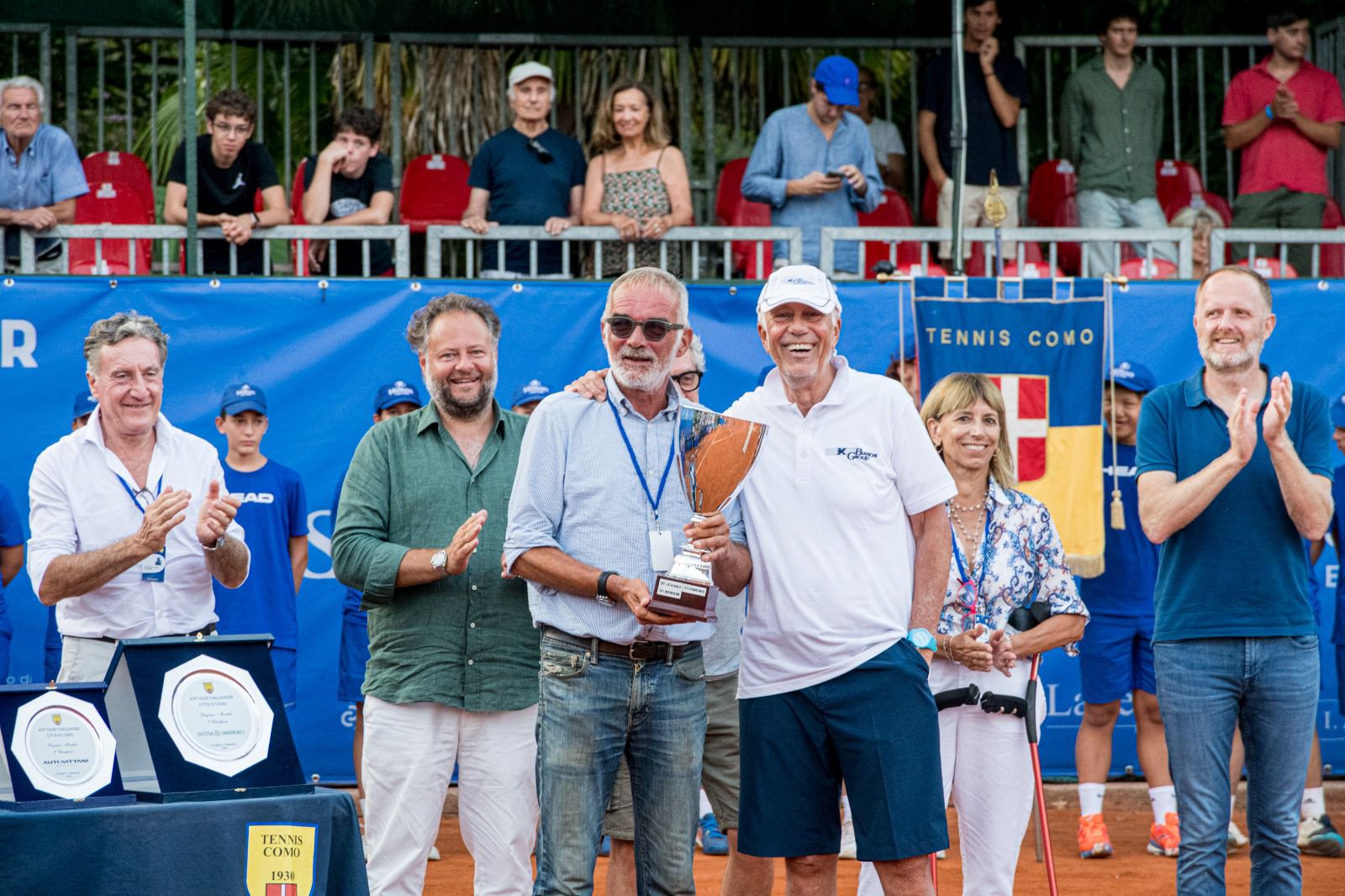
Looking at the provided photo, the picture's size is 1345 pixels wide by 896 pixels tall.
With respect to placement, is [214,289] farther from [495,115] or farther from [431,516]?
[495,115]

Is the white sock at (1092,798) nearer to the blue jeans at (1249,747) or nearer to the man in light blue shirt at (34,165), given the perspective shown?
the blue jeans at (1249,747)

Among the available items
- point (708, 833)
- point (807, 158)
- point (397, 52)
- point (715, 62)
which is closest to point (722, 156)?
point (715, 62)

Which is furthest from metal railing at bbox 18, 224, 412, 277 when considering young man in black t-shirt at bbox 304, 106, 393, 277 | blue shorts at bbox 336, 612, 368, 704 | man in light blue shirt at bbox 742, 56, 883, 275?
man in light blue shirt at bbox 742, 56, 883, 275

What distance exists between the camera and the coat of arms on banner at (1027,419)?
7293 millimetres

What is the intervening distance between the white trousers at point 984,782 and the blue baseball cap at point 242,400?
11.7ft

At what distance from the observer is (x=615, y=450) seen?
4.09m

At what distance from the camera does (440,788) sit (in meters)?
4.54

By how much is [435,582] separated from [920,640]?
138cm

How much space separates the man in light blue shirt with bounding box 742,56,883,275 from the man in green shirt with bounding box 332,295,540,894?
4133 mm

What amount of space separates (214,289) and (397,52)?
4.54 metres

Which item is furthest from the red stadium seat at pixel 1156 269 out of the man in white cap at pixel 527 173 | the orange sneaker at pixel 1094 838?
the orange sneaker at pixel 1094 838

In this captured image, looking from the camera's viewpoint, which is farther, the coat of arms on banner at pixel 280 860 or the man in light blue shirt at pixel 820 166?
the man in light blue shirt at pixel 820 166

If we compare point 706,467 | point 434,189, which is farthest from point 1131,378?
point 434,189

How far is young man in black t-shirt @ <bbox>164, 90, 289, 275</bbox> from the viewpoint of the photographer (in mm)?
8266
